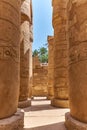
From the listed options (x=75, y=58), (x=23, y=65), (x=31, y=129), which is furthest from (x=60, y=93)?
(x=75, y=58)

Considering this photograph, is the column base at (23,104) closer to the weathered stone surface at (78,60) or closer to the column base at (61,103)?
the column base at (61,103)

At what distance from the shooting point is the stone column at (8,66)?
283cm

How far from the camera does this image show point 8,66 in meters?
2.97

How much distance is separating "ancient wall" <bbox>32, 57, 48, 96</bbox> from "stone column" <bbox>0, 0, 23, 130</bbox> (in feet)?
36.8

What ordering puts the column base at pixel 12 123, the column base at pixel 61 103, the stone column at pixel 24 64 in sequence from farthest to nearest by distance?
the stone column at pixel 24 64, the column base at pixel 61 103, the column base at pixel 12 123

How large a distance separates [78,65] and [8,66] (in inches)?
46.7

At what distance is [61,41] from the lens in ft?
24.3

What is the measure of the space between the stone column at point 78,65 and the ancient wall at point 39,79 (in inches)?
443

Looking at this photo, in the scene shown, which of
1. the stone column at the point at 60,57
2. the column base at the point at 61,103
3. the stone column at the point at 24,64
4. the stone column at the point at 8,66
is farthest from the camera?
the stone column at the point at 60,57

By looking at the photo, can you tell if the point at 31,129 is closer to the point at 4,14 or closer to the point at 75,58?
the point at 75,58

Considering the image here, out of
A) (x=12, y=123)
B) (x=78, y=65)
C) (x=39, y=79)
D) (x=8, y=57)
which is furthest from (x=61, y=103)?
(x=39, y=79)

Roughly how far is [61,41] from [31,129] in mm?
4627

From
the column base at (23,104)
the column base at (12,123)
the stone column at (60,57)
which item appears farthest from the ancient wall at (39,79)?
the column base at (12,123)

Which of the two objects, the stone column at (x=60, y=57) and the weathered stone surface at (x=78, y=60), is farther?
the stone column at (x=60, y=57)
